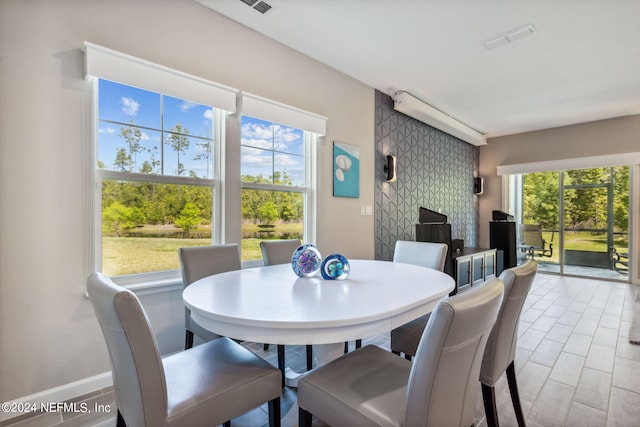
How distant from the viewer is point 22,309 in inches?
67.0

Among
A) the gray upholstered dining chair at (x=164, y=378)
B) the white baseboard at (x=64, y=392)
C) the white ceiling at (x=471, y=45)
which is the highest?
the white ceiling at (x=471, y=45)

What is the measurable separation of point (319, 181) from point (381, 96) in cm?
166

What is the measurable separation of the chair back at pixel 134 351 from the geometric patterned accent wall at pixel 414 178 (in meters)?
3.24

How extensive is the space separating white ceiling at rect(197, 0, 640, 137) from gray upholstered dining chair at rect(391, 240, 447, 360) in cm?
191

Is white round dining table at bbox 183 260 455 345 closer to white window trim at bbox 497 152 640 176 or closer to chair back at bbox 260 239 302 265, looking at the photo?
chair back at bbox 260 239 302 265

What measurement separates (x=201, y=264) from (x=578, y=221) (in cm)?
664

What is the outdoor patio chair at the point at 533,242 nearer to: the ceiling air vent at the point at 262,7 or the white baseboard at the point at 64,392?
the ceiling air vent at the point at 262,7

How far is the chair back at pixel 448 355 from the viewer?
854 millimetres

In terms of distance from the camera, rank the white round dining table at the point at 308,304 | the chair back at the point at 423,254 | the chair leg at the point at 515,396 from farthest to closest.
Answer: the chair back at the point at 423,254
the chair leg at the point at 515,396
the white round dining table at the point at 308,304

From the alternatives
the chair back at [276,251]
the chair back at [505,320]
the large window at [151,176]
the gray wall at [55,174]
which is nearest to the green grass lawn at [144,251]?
the large window at [151,176]

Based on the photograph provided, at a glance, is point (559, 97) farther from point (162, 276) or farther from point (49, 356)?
point (49, 356)

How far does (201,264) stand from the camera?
6.70ft

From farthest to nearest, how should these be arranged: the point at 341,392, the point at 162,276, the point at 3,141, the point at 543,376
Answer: the point at 162,276, the point at 543,376, the point at 3,141, the point at 341,392

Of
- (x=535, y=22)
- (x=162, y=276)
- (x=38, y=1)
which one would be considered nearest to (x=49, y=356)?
(x=162, y=276)
